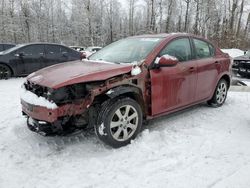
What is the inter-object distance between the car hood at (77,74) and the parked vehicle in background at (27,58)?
638 centimetres

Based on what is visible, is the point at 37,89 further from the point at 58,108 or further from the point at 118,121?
the point at 118,121

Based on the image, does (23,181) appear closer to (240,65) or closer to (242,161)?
(242,161)

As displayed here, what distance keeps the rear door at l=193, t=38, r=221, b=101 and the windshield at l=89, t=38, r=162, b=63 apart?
42.9 inches

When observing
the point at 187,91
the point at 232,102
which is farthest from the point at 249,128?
the point at 232,102

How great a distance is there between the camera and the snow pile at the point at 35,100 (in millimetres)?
3582

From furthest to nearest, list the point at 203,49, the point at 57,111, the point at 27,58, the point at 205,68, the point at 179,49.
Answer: the point at 27,58
the point at 203,49
the point at 205,68
the point at 179,49
the point at 57,111

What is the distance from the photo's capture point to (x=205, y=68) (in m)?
5.47

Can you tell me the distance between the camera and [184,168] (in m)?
3.43

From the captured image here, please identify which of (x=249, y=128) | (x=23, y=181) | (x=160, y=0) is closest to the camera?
(x=23, y=181)

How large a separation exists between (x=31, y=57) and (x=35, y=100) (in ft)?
23.3

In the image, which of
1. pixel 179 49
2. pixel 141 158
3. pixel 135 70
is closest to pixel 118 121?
pixel 141 158

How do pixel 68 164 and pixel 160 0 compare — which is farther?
pixel 160 0

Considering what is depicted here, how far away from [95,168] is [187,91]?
2347 millimetres

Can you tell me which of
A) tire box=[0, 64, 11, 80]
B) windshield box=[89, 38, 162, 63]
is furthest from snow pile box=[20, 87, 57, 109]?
tire box=[0, 64, 11, 80]
